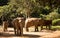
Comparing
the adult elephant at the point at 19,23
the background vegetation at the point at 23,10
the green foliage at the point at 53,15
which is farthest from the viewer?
the green foliage at the point at 53,15

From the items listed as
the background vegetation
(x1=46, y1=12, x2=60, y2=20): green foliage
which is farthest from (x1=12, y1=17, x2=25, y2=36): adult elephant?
(x1=46, y1=12, x2=60, y2=20): green foliage

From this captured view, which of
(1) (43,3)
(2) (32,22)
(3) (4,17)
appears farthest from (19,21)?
(3) (4,17)

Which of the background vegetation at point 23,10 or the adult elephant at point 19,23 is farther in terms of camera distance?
the background vegetation at point 23,10

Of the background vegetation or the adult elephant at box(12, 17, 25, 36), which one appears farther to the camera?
the background vegetation

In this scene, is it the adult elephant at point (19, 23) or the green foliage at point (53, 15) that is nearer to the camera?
the adult elephant at point (19, 23)

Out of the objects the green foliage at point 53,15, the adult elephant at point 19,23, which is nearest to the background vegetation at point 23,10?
the green foliage at point 53,15

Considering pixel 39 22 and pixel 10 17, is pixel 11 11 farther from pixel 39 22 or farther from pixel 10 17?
pixel 39 22

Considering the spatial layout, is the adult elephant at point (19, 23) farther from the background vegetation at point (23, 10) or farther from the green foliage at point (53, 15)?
the green foliage at point (53, 15)

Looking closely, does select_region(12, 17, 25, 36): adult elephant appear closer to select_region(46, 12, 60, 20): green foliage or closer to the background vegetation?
the background vegetation

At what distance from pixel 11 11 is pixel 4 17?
1.47 meters

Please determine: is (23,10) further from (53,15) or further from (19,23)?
(19,23)

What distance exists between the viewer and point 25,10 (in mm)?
30328

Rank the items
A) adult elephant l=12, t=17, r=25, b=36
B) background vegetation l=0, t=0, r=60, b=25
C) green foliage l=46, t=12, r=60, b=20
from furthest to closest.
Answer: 1. green foliage l=46, t=12, r=60, b=20
2. background vegetation l=0, t=0, r=60, b=25
3. adult elephant l=12, t=17, r=25, b=36

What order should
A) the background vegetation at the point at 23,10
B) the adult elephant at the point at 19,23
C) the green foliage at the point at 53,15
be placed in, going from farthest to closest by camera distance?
the green foliage at the point at 53,15 < the background vegetation at the point at 23,10 < the adult elephant at the point at 19,23
